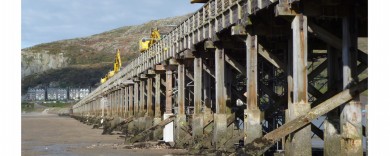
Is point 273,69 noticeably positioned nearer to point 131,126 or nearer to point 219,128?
point 219,128

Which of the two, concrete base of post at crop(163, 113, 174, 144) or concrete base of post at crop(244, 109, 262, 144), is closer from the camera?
concrete base of post at crop(244, 109, 262, 144)

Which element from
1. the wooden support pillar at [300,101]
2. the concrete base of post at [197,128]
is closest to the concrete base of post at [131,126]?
the concrete base of post at [197,128]

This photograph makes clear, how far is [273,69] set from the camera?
77.7ft

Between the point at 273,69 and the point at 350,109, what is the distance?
38.7 feet

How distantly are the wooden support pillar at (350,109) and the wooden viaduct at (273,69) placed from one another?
0.02 meters

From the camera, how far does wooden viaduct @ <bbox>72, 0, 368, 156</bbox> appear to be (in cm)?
1234

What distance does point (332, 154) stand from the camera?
1220cm

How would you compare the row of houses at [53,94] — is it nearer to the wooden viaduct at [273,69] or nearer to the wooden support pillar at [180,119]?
the wooden viaduct at [273,69]

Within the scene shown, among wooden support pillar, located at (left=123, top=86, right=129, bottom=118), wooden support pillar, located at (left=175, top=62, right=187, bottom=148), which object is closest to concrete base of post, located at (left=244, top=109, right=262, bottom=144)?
wooden support pillar, located at (left=175, top=62, right=187, bottom=148)

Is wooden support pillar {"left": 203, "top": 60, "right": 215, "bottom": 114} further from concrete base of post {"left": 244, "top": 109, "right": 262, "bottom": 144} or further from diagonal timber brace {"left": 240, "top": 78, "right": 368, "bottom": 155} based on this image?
diagonal timber brace {"left": 240, "top": 78, "right": 368, "bottom": 155}

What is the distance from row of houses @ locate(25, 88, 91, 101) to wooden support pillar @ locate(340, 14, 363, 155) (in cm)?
18487

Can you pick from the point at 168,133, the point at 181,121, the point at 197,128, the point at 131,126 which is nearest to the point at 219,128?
the point at 197,128

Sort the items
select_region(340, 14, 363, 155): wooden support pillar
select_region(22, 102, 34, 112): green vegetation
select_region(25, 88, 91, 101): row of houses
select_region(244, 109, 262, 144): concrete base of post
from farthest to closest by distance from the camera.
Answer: select_region(25, 88, 91, 101): row of houses, select_region(22, 102, 34, 112): green vegetation, select_region(244, 109, 262, 144): concrete base of post, select_region(340, 14, 363, 155): wooden support pillar

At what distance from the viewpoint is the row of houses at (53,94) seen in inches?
7657
